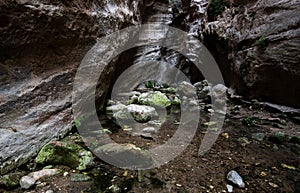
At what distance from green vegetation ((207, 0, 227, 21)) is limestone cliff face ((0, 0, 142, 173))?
6456mm

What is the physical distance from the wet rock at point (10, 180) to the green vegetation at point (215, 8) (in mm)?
8573

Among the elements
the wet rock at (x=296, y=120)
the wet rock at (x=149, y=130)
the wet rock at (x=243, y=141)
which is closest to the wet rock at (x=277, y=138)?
the wet rock at (x=243, y=141)

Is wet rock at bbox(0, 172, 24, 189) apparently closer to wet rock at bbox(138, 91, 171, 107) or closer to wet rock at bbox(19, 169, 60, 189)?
wet rock at bbox(19, 169, 60, 189)

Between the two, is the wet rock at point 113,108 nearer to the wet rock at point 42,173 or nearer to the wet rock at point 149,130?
the wet rock at point 149,130

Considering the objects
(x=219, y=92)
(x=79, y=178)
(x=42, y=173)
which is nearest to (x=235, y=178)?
(x=79, y=178)

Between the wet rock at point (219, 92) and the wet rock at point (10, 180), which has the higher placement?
the wet rock at point (10, 180)

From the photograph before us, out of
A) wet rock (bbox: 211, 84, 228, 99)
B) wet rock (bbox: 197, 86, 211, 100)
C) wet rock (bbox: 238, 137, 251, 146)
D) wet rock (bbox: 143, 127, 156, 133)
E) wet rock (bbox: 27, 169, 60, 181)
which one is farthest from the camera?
wet rock (bbox: 197, 86, 211, 100)

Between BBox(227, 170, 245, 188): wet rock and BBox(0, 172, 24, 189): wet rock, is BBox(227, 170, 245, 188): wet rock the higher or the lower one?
the lower one

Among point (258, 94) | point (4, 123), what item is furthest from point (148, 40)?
point (4, 123)

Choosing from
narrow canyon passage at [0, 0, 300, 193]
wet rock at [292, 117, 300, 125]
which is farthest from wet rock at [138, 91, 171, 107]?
wet rock at [292, 117, 300, 125]

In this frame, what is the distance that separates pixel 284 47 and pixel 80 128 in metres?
4.70

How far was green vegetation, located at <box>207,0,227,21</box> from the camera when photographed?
27.9ft

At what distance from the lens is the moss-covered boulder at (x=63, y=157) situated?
8.27 ft

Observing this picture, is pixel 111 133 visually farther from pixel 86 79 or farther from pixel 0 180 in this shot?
pixel 0 180
